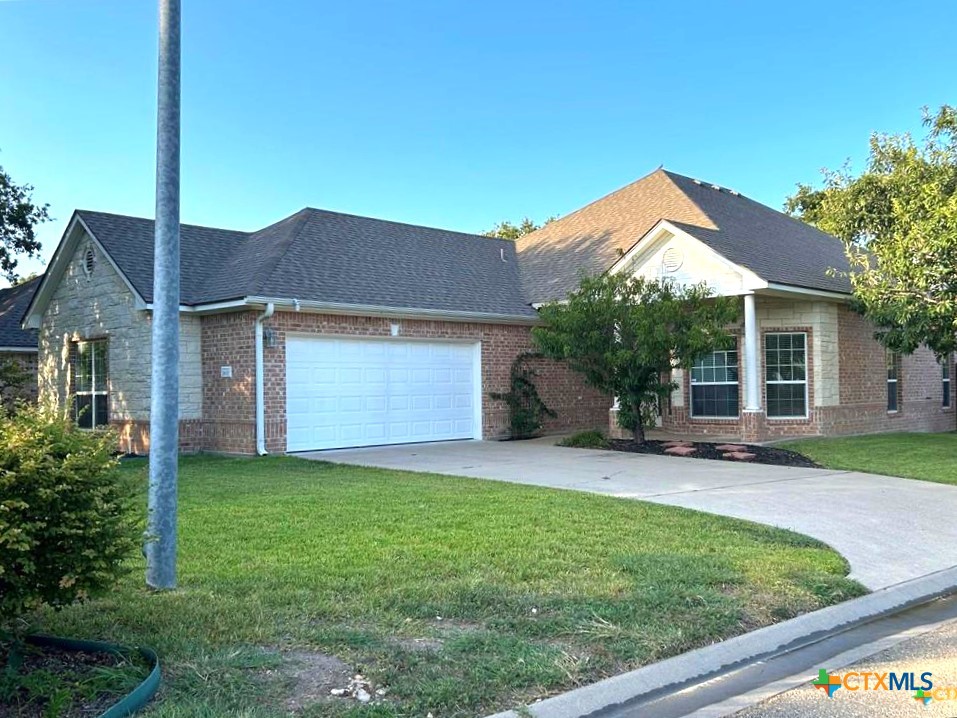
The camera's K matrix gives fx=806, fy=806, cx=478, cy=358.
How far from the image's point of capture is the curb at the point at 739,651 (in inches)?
170

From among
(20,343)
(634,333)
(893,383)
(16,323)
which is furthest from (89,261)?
(893,383)

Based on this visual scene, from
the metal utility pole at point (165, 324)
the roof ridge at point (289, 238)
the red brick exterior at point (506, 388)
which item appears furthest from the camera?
the roof ridge at point (289, 238)

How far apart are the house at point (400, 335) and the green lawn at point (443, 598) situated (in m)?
7.02

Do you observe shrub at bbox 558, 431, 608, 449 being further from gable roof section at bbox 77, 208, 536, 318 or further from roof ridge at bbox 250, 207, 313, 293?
roof ridge at bbox 250, 207, 313, 293

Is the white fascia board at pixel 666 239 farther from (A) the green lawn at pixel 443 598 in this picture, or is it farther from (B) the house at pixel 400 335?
(A) the green lawn at pixel 443 598

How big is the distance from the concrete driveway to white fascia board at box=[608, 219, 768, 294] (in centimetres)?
428

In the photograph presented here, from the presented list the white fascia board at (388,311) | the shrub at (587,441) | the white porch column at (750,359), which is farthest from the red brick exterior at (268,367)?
the white porch column at (750,359)

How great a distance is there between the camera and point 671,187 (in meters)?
23.0

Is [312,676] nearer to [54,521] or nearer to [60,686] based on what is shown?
[60,686]

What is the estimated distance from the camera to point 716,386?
20047mm

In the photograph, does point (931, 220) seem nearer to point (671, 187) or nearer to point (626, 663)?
point (671, 187)

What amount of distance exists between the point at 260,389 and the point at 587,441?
22.6 ft

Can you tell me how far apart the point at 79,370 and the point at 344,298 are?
761cm

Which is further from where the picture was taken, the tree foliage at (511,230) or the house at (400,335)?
the tree foliage at (511,230)
